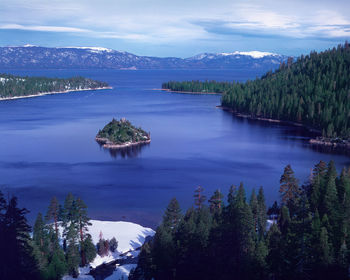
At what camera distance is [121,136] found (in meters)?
72.9

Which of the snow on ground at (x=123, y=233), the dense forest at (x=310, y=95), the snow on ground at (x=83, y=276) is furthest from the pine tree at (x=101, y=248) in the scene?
the dense forest at (x=310, y=95)

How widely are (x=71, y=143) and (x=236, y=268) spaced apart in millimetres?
54316

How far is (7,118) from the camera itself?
104 m

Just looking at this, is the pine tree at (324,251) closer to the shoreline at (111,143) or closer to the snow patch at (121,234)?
the snow patch at (121,234)

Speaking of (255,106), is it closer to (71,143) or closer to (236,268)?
(71,143)

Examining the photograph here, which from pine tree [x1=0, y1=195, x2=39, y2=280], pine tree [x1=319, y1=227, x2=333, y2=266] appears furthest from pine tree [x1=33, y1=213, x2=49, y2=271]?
pine tree [x1=319, y1=227, x2=333, y2=266]

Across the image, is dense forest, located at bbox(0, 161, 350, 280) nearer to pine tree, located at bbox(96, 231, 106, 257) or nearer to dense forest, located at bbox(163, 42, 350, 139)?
pine tree, located at bbox(96, 231, 106, 257)

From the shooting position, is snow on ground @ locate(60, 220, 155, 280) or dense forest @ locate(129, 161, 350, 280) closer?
dense forest @ locate(129, 161, 350, 280)

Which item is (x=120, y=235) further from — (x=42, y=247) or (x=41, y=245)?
(x=42, y=247)

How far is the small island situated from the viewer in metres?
71.4

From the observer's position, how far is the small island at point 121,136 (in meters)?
71.4

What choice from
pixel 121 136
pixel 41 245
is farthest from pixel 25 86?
pixel 41 245

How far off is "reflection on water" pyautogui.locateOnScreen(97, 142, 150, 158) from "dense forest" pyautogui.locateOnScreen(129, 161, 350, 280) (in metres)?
35.4

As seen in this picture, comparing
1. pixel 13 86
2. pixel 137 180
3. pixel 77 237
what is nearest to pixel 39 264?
pixel 77 237
